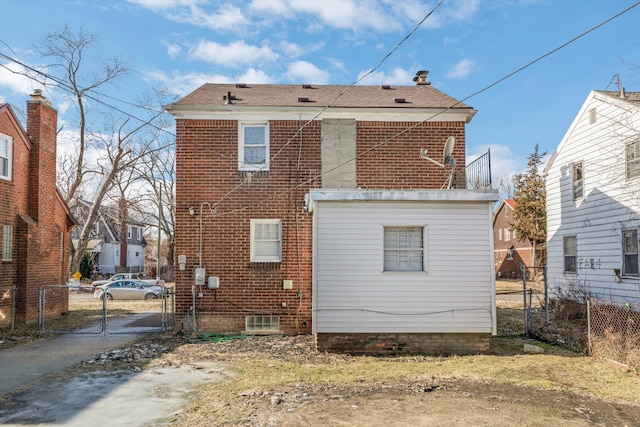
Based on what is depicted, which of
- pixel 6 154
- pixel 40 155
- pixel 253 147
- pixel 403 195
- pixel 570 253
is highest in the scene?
pixel 40 155

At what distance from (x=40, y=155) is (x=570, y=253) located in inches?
745

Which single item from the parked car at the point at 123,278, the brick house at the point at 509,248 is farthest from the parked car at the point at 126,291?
the brick house at the point at 509,248

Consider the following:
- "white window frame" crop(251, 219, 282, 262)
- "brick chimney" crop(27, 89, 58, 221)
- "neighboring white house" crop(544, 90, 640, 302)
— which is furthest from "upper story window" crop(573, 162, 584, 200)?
"brick chimney" crop(27, 89, 58, 221)

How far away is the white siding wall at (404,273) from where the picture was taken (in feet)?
35.5

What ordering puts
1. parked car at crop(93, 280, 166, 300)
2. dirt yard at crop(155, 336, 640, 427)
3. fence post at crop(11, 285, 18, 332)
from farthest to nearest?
parked car at crop(93, 280, 166, 300) < fence post at crop(11, 285, 18, 332) < dirt yard at crop(155, 336, 640, 427)

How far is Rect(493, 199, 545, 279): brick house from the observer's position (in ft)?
138

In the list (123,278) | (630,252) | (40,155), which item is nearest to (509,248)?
(630,252)

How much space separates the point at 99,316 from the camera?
1878 cm

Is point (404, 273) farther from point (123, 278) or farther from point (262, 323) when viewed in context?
point (123, 278)

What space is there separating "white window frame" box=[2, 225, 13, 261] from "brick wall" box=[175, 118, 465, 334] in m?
5.89

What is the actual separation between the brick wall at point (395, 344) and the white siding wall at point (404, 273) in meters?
0.18

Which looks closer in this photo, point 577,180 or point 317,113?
point 317,113

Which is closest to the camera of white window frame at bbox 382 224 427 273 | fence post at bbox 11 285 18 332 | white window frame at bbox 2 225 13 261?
white window frame at bbox 382 224 427 273

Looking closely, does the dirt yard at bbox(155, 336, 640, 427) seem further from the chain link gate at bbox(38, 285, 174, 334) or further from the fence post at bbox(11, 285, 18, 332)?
the fence post at bbox(11, 285, 18, 332)
